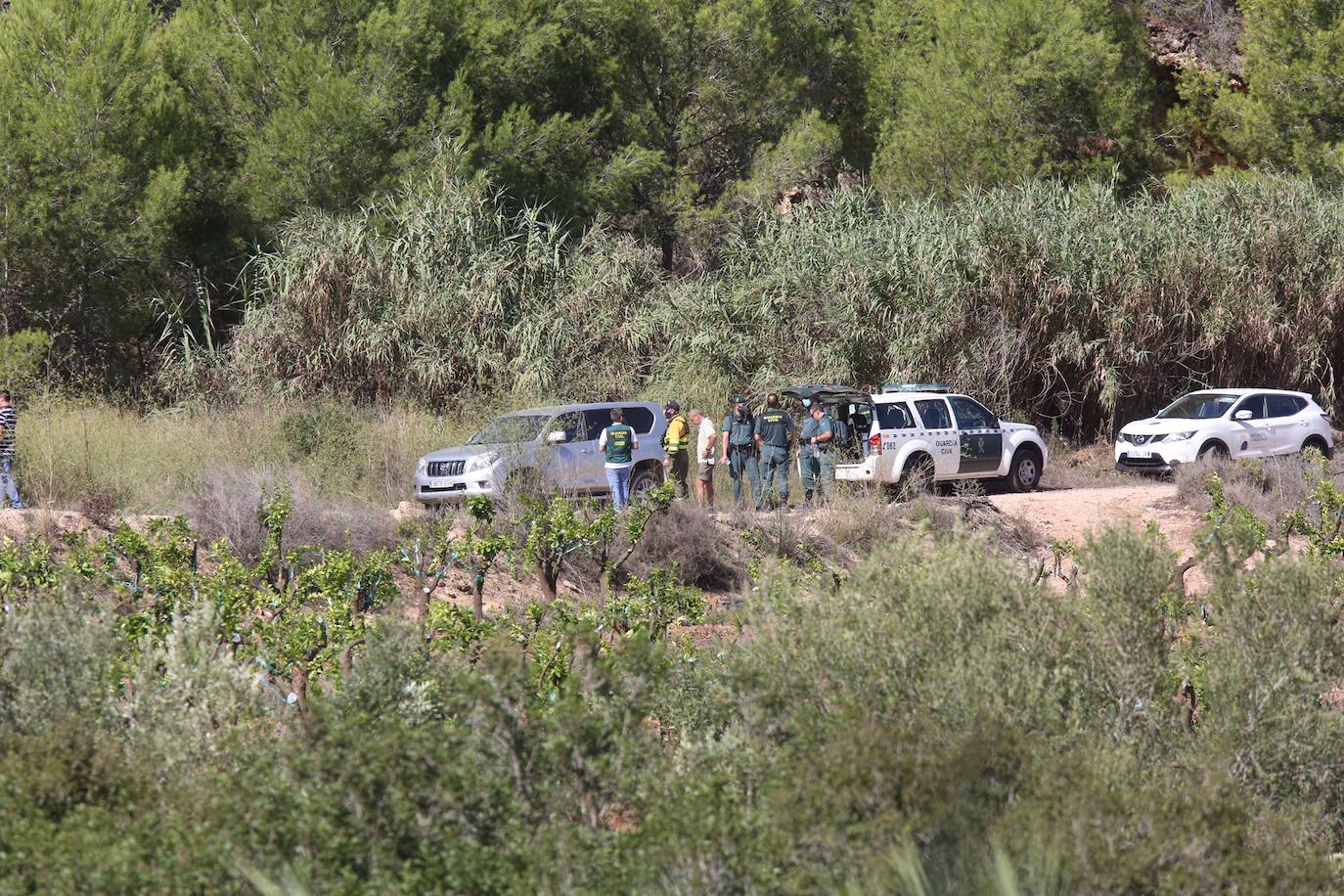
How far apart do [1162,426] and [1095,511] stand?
3.36 meters

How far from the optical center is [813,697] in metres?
7.00

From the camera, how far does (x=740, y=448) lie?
717 inches

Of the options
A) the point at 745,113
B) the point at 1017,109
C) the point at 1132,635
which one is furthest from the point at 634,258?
the point at 1132,635

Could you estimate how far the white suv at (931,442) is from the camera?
18.9 meters

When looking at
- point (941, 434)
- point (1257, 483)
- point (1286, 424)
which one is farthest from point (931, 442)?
point (1286, 424)

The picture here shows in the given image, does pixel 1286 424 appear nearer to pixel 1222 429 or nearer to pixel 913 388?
pixel 1222 429

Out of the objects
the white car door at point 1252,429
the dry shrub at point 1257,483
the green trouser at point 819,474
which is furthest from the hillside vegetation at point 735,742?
the white car door at point 1252,429

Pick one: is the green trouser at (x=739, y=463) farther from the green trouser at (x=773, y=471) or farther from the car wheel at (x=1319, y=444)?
the car wheel at (x=1319, y=444)

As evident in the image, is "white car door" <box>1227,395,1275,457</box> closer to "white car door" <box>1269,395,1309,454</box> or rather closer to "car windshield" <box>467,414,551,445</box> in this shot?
"white car door" <box>1269,395,1309,454</box>

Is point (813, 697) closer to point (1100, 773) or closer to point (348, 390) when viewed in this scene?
point (1100, 773)

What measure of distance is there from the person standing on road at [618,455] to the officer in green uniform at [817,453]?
2485 millimetres

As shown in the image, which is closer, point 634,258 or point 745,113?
point 634,258

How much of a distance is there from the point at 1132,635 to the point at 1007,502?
12.3m

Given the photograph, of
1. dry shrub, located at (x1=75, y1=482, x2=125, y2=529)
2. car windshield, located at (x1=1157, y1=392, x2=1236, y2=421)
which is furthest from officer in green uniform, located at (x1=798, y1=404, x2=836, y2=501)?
dry shrub, located at (x1=75, y1=482, x2=125, y2=529)
